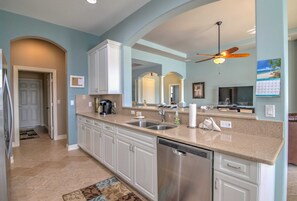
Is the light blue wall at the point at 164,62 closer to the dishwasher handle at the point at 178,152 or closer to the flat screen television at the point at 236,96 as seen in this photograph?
the flat screen television at the point at 236,96

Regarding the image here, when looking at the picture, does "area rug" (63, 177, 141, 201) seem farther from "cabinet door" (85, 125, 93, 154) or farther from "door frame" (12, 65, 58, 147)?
"door frame" (12, 65, 58, 147)

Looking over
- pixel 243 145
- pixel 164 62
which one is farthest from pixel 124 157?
pixel 164 62

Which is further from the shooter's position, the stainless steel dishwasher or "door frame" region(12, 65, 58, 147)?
"door frame" region(12, 65, 58, 147)

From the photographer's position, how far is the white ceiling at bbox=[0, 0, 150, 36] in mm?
2717

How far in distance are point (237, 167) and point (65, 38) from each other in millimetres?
4119

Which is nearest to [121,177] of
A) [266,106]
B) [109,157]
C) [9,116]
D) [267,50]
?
[109,157]

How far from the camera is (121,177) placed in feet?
7.67

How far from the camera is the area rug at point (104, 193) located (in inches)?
79.1

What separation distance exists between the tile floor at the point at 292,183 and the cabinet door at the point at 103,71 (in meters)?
3.39

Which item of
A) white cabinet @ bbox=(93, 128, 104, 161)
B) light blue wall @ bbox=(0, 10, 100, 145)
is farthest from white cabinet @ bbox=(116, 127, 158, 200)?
light blue wall @ bbox=(0, 10, 100, 145)

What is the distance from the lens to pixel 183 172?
149cm

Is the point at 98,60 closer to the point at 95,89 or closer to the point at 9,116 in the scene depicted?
the point at 95,89

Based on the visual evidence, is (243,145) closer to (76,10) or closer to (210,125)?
(210,125)

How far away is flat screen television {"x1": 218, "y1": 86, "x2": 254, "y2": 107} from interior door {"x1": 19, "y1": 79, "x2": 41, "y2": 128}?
7.80 metres
